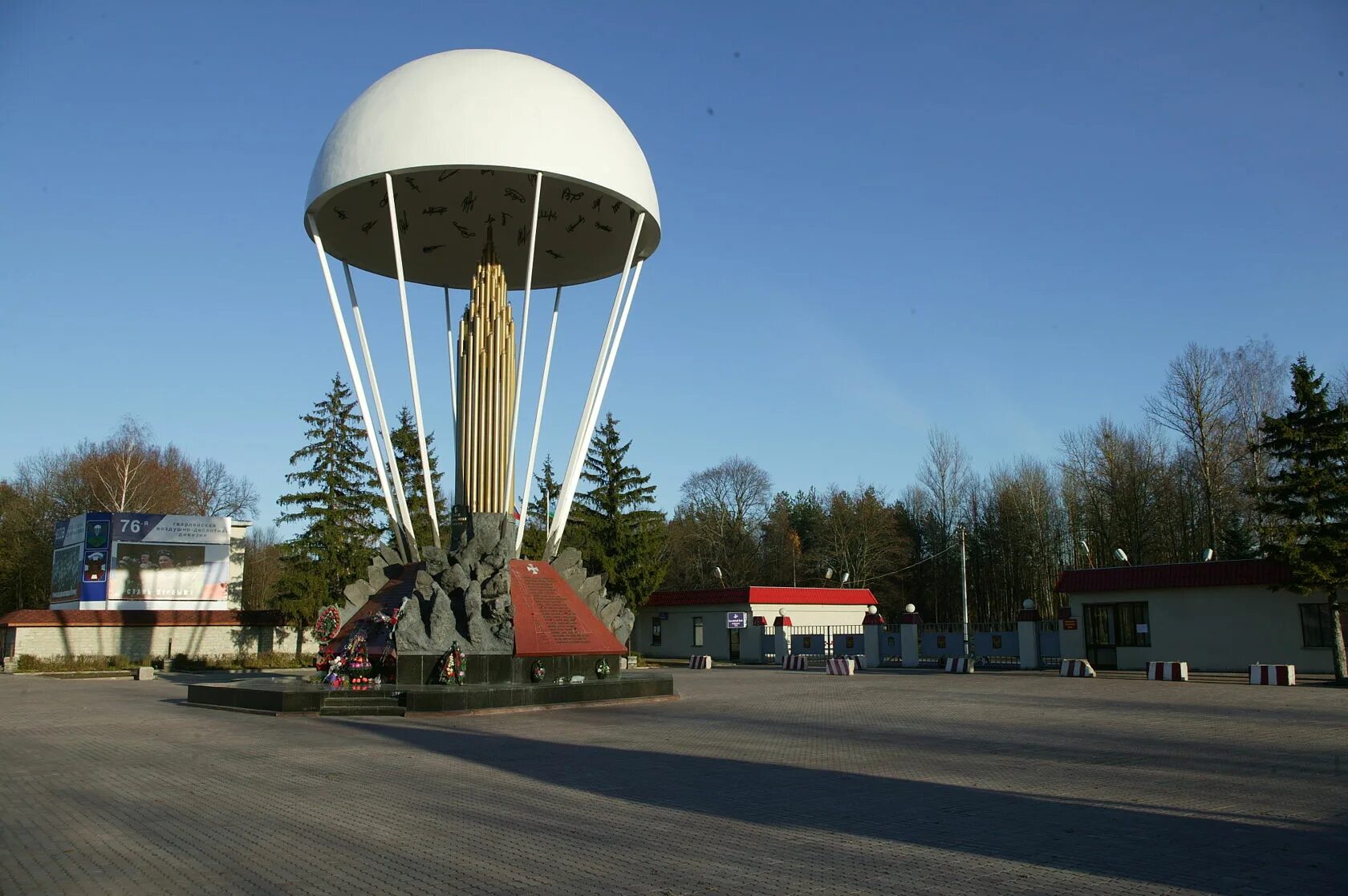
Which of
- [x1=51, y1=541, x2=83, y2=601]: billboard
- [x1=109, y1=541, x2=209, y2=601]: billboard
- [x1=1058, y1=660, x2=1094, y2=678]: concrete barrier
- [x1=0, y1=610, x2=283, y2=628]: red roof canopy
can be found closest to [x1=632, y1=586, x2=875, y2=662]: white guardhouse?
[x1=1058, y1=660, x2=1094, y2=678]: concrete barrier

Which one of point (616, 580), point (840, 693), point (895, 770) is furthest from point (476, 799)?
point (616, 580)

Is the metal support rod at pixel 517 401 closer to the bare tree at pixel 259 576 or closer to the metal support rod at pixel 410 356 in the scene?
the metal support rod at pixel 410 356

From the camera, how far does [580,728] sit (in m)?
15.2

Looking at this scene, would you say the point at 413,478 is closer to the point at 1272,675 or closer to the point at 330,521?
the point at 330,521

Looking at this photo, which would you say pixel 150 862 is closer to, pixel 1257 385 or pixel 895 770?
pixel 895 770

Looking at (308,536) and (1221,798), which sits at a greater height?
(308,536)

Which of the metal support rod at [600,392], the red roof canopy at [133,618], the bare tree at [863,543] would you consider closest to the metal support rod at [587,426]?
the metal support rod at [600,392]

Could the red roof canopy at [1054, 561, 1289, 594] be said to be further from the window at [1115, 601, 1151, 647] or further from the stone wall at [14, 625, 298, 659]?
the stone wall at [14, 625, 298, 659]

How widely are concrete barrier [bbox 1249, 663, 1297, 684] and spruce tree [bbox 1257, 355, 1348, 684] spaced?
1.63 meters

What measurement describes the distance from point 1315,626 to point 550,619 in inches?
855

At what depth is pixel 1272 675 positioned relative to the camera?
23922mm

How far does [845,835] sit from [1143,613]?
27243 millimetres

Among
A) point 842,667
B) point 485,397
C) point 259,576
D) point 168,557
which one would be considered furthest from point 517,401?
point 259,576

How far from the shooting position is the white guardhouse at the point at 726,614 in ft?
143
